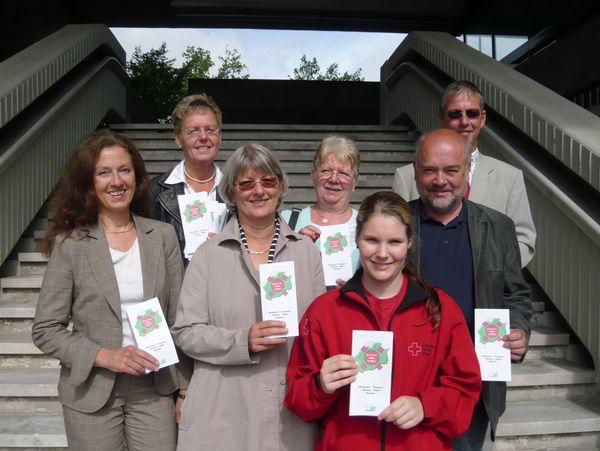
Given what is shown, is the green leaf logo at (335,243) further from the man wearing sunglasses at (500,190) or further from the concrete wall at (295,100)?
the concrete wall at (295,100)

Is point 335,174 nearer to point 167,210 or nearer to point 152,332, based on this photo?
point 167,210

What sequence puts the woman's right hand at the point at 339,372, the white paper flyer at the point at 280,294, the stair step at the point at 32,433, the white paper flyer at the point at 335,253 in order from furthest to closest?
the stair step at the point at 32,433 → the white paper flyer at the point at 335,253 → the white paper flyer at the point at 280,294 → the woman's right hand at the point at 339,372

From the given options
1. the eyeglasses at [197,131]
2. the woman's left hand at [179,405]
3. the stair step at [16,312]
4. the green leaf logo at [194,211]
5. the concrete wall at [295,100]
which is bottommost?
the woman's left hand at [179,405]

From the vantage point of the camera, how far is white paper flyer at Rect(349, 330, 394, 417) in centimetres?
205

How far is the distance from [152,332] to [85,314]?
32cm

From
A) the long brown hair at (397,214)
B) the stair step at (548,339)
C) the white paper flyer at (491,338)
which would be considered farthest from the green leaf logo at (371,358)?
the stair step at (548,339)

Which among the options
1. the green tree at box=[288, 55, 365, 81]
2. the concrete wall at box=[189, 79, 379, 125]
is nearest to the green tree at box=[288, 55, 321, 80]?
the green tree at box=[288, 55, 365, 81]

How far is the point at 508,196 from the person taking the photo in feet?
9.97

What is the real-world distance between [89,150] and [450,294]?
1717 mm

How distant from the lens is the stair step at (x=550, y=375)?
4391 mm

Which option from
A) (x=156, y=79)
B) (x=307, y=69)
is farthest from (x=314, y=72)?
(x=156, y=79)

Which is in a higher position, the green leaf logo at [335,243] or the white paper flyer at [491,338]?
the green leaf logo at [335,243]

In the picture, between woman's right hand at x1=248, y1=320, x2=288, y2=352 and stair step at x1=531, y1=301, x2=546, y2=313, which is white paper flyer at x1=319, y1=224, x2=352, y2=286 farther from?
stair step at x1=531, y1=301, x2=546, y2=313

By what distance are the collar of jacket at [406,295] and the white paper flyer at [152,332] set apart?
0.77 metres
